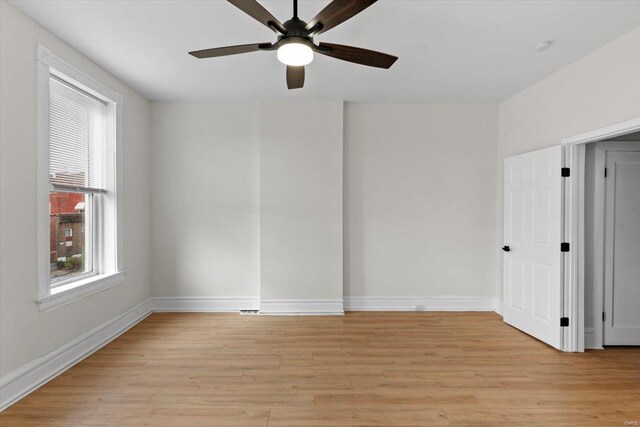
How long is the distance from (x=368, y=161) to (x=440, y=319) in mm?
2208

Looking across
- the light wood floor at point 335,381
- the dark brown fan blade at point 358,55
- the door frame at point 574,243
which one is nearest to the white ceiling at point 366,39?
the dark brown fan blade at point 358,55

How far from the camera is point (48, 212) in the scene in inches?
107

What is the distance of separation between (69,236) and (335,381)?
2749 millimetres

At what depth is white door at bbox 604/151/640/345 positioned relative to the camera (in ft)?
11.3

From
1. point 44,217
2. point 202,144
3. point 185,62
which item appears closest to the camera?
point 44,217

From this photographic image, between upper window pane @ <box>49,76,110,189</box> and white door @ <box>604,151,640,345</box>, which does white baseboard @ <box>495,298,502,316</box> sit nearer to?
white door @ <box>604,151,640,345</box>

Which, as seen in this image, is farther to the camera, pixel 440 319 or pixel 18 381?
pixel 440 319

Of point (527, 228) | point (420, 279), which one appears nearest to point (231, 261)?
point (420, 279)

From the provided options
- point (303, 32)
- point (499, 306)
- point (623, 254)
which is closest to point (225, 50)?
point (303, 32)

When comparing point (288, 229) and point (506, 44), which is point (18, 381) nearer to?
point (288, 229)

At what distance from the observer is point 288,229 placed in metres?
4.49

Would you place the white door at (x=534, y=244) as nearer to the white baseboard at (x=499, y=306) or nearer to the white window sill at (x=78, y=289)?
the white baseboard at (x=499, y=306)

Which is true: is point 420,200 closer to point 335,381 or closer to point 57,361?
point 335,381

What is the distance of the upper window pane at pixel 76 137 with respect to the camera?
9.70 ft
